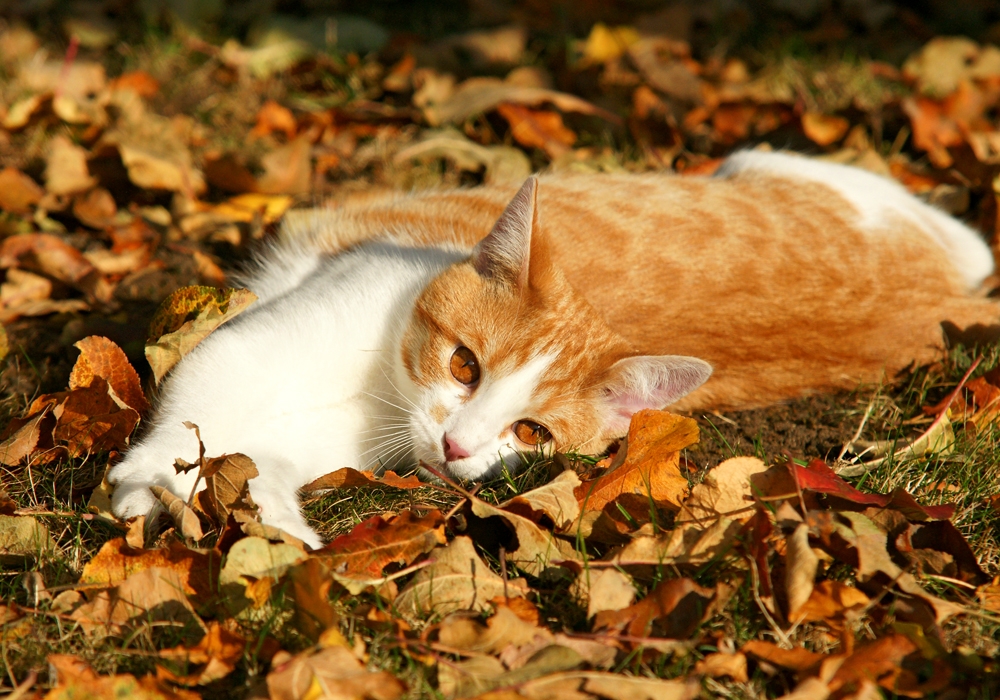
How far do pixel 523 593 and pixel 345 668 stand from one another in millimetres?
468

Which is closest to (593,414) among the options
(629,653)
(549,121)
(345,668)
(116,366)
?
(629,653)

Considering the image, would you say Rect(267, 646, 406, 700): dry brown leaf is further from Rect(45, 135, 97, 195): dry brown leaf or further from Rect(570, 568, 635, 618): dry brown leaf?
Rect(45, 135, 97, 195): dry brown leaf

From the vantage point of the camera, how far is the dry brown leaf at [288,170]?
3588 mm

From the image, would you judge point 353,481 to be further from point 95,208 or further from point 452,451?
point 95,208

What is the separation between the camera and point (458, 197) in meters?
3.23

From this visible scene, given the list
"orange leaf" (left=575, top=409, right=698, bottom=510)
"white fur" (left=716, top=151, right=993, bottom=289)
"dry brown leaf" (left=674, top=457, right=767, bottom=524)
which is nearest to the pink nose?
"orange leaf" (left=575, top=409, right=698, bottom=510)

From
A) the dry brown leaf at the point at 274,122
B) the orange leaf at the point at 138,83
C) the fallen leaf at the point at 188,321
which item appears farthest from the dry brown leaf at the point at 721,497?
the orange leaf at the point at 138,83

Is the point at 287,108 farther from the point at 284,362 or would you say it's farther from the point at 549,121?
the point at 284,362

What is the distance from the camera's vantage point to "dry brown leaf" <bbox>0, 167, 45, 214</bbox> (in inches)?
128

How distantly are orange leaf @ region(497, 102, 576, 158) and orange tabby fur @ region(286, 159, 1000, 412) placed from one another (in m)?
0.94

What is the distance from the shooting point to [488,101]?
3.94 metres

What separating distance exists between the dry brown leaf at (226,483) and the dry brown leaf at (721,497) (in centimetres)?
103

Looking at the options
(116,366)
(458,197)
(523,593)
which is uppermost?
(458,197)

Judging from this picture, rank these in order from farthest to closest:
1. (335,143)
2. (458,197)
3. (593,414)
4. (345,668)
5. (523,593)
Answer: (335,143)
(458,197)
(593,414)
(523,593)
(345,668)
